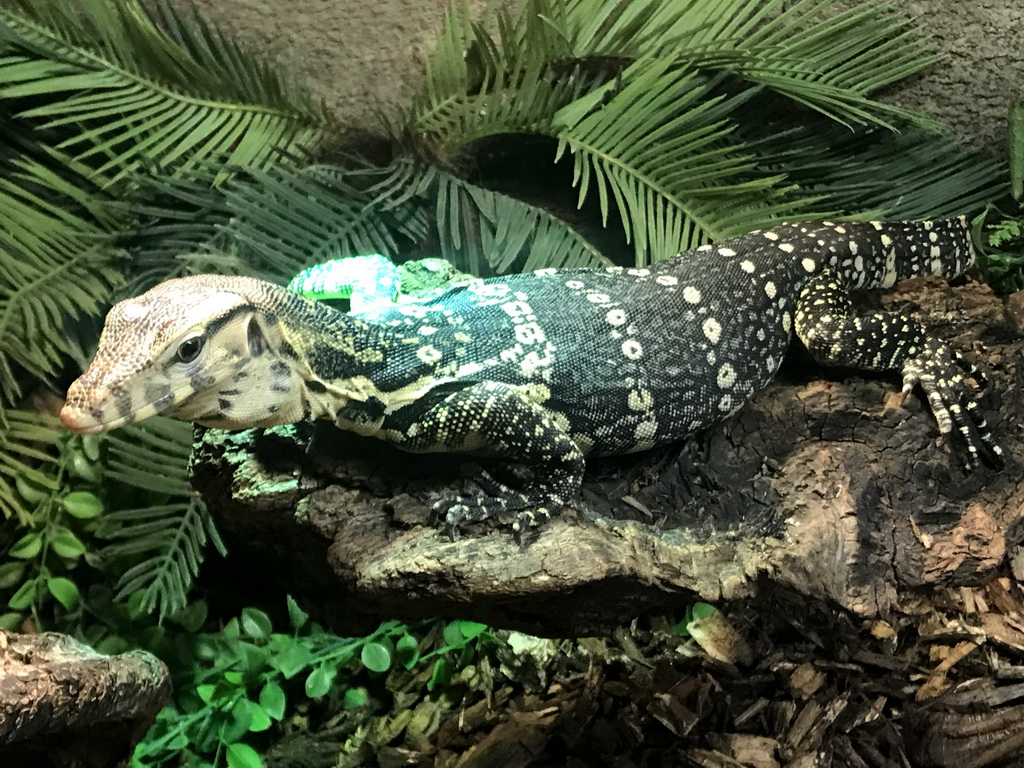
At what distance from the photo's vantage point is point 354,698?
3.57 meters

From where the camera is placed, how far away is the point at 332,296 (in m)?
3.12

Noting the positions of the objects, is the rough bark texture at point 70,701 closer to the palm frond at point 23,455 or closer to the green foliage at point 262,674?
the green foliage at point 262,674

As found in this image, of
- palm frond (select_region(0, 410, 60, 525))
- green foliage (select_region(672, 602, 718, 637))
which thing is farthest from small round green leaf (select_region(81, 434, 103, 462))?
green foliage (select_region(672, 602, 718, 637))

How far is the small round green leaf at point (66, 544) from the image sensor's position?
358cm

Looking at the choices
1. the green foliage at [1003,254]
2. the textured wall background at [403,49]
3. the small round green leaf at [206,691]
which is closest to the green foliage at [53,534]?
the small round green leaf at [206,691]

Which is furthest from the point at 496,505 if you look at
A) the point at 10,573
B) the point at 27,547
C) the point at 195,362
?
the point at 10,573

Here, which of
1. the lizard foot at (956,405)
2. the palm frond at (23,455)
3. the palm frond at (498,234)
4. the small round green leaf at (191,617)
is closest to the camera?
the lizard foot at (956,405)

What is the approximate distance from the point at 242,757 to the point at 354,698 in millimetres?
505

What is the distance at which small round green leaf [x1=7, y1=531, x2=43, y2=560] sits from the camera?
142 inches

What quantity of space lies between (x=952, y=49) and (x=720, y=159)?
3.64ft

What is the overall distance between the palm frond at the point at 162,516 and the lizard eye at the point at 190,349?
51.0 inches

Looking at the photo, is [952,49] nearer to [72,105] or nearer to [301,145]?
[301,145]

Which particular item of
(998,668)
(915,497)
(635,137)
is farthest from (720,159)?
(998,668)

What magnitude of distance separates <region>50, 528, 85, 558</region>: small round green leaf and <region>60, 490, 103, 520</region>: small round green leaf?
94 millimetres
